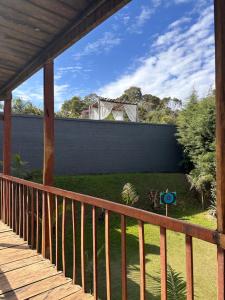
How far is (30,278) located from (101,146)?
338 inches

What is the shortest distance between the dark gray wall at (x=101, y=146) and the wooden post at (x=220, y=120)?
28.3 feet

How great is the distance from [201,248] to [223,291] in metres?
4.91

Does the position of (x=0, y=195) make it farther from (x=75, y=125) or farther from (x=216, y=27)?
(x=75, y=125)

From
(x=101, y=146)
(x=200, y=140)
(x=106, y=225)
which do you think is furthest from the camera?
(x=101, y=146)

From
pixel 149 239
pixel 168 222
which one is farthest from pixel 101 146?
pixel 168 222

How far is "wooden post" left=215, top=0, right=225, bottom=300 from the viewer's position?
1.20 meters

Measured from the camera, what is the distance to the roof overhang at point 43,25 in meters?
2.05

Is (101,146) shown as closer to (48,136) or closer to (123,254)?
(48,136)

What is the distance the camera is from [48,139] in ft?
10.2

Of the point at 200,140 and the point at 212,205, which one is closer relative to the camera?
the point at 212,205

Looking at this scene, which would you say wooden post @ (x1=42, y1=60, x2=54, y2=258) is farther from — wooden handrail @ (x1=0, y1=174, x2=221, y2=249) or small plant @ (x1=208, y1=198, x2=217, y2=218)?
small plant @ (x1=208, y1=198, x2=217, y2=218)

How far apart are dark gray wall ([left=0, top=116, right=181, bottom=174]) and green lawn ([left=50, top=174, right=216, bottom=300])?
1037 mm

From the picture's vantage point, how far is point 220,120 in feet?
4.04

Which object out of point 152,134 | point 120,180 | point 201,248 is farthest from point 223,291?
point 152,134
